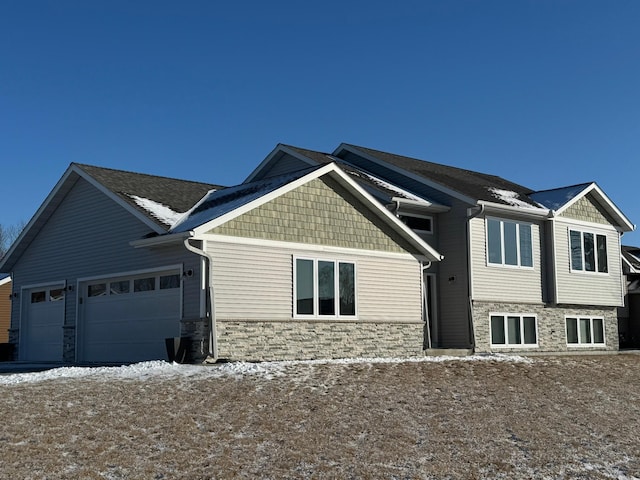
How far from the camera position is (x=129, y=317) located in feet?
63.5

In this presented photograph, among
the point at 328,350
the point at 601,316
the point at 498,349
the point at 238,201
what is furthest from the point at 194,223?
the point at 601,316

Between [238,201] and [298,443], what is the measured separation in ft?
31.7

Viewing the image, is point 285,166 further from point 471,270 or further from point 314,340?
point 314,340

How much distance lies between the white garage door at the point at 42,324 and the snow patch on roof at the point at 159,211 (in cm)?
397

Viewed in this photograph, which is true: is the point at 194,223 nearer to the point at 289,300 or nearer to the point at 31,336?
the point at 289,300

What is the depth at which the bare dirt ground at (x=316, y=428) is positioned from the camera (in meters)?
8.61

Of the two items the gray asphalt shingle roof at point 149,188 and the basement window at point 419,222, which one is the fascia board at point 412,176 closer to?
the basement window at point 419,222

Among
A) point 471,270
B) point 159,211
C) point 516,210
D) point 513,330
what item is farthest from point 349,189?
point 513,330

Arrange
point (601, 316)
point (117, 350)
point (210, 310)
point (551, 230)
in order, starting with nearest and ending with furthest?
point (210, 310) < point (117, 350) < point (551, 230) < point (601, 316)

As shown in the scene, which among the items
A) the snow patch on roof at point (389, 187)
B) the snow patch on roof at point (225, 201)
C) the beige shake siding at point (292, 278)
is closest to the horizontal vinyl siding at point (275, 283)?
the beige shake siding at point (292, 278)

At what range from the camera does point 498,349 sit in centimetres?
2353

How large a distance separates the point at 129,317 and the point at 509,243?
1178 centimetres

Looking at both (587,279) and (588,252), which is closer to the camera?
(587,279)

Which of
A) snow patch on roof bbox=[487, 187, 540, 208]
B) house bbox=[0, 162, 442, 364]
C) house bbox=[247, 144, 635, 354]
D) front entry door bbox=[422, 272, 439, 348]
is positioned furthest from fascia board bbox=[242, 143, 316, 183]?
snow patch on roof bbox=[487, 187, 540, 208]
